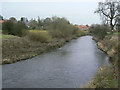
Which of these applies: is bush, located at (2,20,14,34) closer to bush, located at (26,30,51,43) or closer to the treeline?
the treeline

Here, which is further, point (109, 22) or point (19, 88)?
point (109, 22)

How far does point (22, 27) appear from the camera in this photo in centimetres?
2977

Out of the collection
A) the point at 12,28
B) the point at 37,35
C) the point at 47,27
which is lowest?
the point at 37,35

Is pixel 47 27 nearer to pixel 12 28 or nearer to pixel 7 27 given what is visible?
pixel 12 28

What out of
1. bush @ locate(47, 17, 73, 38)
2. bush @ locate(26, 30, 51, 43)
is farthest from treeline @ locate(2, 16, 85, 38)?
bush @ locate(26, 30, 51, 43)

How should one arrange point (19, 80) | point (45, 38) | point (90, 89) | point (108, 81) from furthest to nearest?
point (45, 38) < point (19, 80) < point (108, 81) < point (90, 89)

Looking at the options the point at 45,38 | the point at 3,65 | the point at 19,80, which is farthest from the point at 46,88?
the point at 45,38

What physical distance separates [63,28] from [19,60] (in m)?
21.8

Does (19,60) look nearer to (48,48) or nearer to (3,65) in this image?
(3,65)

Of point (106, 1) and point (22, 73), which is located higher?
point (106, 1)

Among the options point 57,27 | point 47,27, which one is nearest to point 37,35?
point 47,27

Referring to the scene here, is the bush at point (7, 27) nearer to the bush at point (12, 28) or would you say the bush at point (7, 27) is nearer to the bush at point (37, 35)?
the bush at point (12, 28)

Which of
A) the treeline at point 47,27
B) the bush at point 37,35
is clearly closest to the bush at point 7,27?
the treeline at point 47,27

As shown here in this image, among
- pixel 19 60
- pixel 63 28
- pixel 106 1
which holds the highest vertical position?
pixel 106 1
